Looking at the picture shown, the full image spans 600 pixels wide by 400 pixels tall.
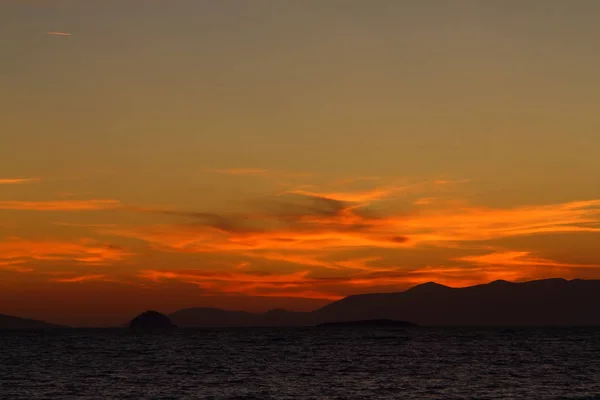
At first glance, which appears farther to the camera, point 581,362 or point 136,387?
point 581,362

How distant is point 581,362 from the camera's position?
393ft

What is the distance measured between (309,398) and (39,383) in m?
35.2

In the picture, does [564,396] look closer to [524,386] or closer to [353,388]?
[524,386]

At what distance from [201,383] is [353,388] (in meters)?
18.1

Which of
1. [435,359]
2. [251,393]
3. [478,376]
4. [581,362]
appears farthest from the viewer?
[435,359]

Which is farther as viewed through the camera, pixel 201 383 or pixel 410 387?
pixel 201 383

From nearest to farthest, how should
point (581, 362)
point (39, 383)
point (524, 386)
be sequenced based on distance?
point (524, 386), point (39, 383), point (581, 362)

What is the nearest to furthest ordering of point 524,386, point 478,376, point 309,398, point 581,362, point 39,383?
1. point 309,398
2. point 524,386
3. point 39,383
4. point 478,376
5. point 581,362

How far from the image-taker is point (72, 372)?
10481cm

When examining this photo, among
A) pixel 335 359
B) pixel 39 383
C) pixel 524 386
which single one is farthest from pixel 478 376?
pixel 39 383

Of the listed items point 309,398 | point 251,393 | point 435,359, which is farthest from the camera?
point 435,359

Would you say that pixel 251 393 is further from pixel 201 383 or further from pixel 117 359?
pixel 117 359

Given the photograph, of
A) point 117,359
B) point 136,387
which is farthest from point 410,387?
point 117,359

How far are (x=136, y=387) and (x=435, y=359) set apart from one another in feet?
196
